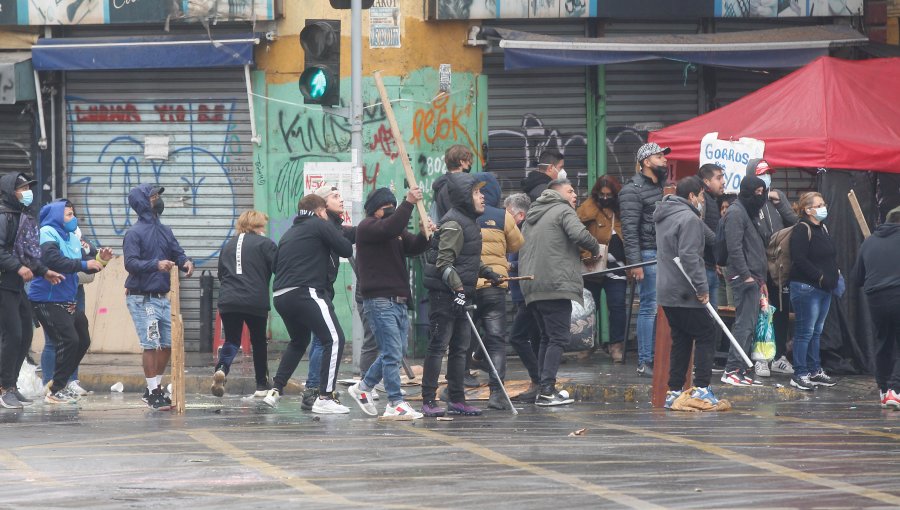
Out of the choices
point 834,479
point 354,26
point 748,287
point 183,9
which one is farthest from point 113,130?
point 834,479

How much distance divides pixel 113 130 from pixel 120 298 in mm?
1883

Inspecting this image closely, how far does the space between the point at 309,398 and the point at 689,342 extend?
2992 millimetres

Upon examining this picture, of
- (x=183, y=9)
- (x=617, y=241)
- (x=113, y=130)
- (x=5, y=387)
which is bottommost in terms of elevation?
(x=5, y=387)

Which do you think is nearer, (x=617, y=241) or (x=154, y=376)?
(x=154, y=376)

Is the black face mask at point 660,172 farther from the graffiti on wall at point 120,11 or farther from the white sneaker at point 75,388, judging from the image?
the white sneaker at point 75,388

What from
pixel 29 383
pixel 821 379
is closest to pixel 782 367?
pixel 821 379

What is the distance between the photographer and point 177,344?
1170 cm

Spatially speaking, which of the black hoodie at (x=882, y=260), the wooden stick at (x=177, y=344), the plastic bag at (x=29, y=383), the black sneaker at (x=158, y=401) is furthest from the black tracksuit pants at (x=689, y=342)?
the plastic bag at (x=29, y=383)

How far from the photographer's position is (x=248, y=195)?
647 inches

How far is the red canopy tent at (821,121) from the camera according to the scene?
13297 mm

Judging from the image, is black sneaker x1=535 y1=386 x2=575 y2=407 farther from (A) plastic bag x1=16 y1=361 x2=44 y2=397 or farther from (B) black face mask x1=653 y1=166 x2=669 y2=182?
(A) plastic bag x1=16 y1=361 x2=44 y2=397

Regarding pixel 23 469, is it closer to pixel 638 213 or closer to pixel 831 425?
pixel 831 425

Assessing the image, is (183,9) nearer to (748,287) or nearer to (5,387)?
(5,387)

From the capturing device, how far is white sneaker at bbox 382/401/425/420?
1103 cm
